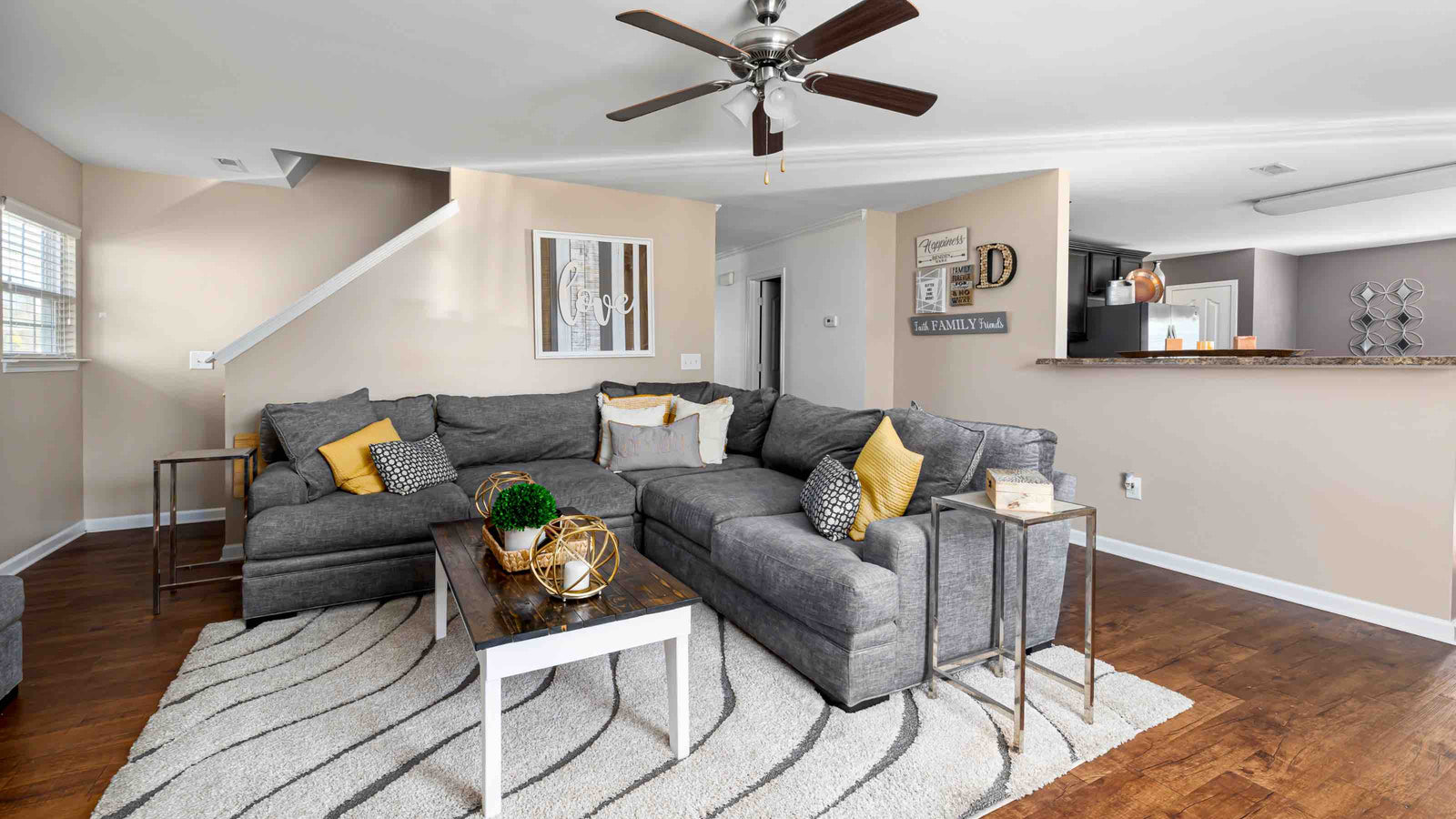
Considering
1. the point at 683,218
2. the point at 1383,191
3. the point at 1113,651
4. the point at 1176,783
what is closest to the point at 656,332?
the point at 683,218

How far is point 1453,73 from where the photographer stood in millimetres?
2771

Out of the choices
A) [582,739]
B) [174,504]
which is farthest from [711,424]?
[174,504]

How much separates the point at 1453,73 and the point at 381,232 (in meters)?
5.88

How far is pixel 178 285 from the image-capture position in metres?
4.46

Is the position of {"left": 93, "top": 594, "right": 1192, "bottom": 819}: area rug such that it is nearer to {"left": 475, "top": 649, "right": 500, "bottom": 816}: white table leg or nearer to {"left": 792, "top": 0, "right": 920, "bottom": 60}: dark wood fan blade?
{"left": 475, "top": 649, "right": 500, "bottom": 816}: white table leg

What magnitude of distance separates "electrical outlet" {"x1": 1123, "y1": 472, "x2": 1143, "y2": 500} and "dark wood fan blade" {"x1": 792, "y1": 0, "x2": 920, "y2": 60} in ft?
9.58

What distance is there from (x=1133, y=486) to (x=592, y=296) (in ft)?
11.4

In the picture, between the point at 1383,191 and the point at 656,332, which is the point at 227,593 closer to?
the point at 656,332

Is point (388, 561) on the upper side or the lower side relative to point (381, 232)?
lower

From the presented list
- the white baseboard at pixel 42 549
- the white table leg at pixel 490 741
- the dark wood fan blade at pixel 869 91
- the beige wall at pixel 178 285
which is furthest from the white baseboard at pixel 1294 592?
the white baseboard at pixel 42 549

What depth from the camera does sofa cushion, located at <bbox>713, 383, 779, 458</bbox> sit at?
13.0ft

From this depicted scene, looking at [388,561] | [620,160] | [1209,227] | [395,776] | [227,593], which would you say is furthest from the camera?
[1209,227]

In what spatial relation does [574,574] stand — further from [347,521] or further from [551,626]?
[347,521]

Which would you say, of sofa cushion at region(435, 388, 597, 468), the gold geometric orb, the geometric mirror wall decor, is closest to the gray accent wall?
the geometric mirror wall decor
